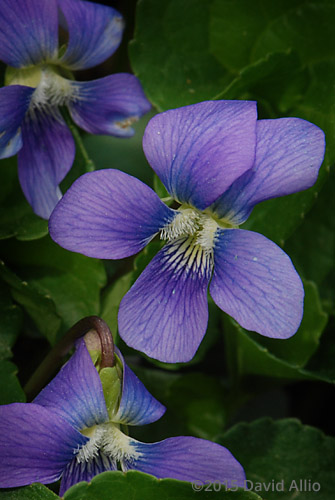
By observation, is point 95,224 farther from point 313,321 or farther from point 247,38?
point 247,38

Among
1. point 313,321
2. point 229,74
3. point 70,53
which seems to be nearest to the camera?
point 70,53

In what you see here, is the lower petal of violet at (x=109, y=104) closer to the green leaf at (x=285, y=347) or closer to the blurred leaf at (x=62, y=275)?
the blurred leaf at (x=62, y=275)

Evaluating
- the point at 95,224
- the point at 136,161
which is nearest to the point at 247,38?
the point at 136,161

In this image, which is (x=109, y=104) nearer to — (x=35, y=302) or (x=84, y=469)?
(x=35, y=302)

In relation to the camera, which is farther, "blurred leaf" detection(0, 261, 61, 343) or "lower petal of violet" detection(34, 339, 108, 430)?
"blurred leaf" detection(0, 261, 61, 343)

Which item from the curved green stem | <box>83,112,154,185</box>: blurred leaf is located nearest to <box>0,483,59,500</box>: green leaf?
the curved green stem

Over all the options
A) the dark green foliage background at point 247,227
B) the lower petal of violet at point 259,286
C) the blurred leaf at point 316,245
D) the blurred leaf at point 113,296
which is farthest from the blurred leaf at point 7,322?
the blurred leaf at point 316,245

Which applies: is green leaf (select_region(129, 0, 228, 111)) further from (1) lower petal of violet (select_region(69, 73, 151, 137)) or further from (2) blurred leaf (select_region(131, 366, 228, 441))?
(2) blurred leaf (select_region(131, 366, 228, 441))
